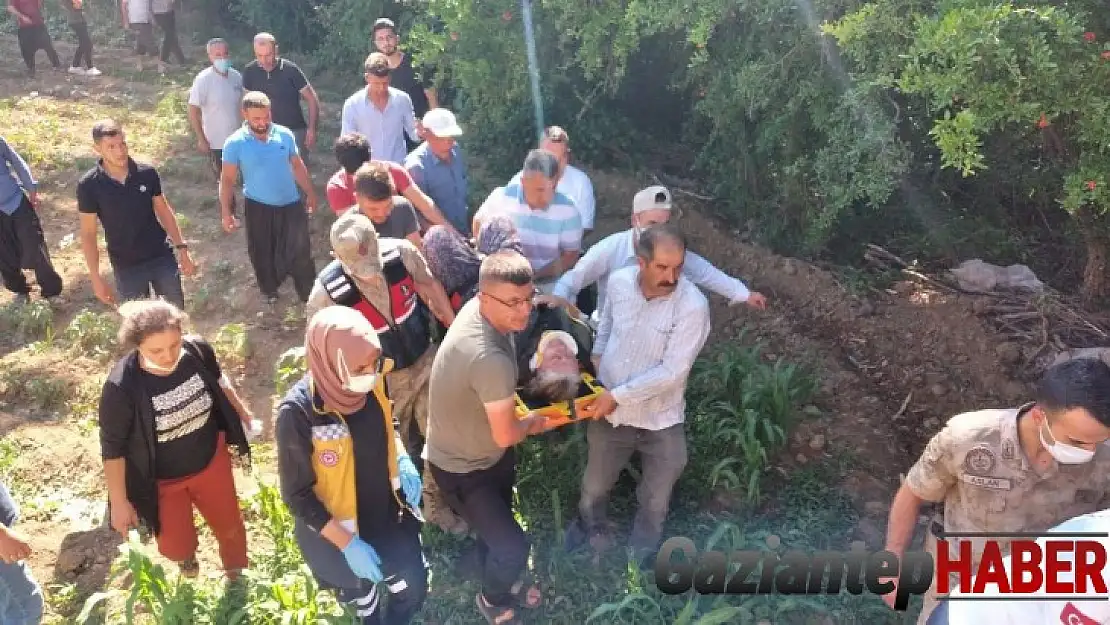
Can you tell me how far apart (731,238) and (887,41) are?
2472mm

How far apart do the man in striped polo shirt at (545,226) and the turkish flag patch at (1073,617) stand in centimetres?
269

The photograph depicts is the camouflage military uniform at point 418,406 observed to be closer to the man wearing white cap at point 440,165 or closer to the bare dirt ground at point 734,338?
the bare dirt ground at point 734,338

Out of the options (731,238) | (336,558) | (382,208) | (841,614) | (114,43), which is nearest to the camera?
(336,558)

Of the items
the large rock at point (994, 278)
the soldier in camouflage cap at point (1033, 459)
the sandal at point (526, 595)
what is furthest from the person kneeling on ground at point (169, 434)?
the large rock at point (994, 278)

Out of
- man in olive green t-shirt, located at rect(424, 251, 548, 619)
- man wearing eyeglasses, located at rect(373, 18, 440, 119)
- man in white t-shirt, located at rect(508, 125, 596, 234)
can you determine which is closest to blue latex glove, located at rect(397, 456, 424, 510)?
man in olive green t-shirt, located at rect(424, 251, 548, 619)

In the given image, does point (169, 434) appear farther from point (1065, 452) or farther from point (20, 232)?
point (20, 232)

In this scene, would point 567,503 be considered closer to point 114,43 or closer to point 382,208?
point 382,208

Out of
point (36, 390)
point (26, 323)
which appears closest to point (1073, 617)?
point (36, 390)

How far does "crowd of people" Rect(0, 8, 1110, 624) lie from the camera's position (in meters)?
2.47

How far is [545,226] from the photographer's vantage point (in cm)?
426

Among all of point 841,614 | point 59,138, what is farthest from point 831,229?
point 59,138

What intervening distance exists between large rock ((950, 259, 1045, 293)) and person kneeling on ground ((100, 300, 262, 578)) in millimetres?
4684

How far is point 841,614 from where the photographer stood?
11.1ft

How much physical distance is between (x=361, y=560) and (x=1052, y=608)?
203 cm
